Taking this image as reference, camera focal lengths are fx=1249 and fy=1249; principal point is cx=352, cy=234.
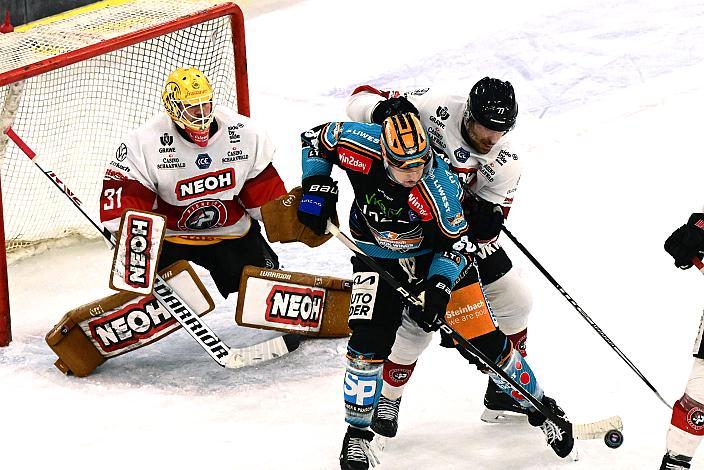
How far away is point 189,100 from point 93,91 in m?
1.14

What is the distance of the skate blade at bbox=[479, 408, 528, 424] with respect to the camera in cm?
421

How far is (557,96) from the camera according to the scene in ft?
21.8

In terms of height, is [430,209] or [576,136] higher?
[430,209]

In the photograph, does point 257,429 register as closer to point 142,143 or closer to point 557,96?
point 142,143

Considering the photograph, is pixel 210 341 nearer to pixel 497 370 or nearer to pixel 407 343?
pixel 407 343

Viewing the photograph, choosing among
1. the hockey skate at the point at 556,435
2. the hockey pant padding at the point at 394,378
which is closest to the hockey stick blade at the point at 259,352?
the hockey pant padding at the point at 394,378

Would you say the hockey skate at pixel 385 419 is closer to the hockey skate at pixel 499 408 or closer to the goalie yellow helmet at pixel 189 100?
the hockey skate at pixel 499 408

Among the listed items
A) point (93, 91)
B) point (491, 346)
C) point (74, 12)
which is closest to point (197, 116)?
point (93, 91)

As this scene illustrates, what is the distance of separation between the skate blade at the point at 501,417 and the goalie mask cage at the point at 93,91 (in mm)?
1782

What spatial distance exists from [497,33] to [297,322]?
3.26 meters

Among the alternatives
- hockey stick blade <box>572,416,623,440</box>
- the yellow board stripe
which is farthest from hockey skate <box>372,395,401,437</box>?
the yellow board stripe

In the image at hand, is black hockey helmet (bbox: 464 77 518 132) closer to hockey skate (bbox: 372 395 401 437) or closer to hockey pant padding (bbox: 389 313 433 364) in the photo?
hockey pant padding (bbox: 389 313 433 364)

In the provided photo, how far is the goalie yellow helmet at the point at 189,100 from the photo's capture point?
14.2ft

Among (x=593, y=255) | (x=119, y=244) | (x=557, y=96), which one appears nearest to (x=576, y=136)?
(x=557, y=96)
